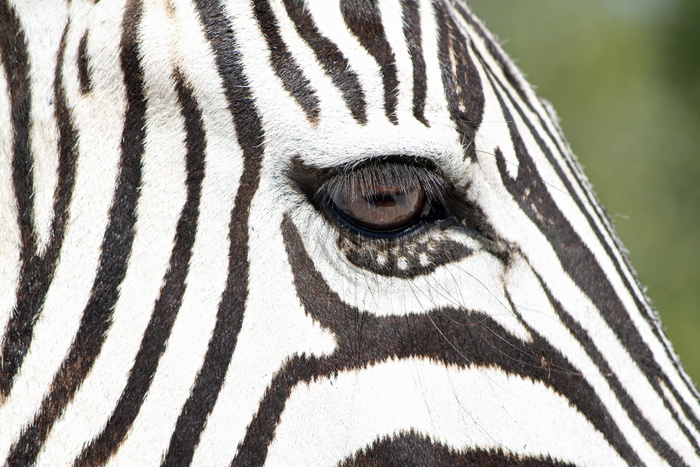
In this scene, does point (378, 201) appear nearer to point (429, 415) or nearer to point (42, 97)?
point (429, 415)

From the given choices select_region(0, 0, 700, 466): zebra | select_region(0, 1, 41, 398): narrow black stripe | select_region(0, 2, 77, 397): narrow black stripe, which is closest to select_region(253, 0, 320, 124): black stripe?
select_region(0, 0, 700, 466): zebra

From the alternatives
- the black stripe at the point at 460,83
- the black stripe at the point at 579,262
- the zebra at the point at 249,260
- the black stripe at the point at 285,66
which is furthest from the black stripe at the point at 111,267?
the black stripe at the point at 579,262

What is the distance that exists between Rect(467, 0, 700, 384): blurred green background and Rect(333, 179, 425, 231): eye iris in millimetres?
11814

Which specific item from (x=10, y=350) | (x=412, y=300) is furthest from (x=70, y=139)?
(x=412, y=300)

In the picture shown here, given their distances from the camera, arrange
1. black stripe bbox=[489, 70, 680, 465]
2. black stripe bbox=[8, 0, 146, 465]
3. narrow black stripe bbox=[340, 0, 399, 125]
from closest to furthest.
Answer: black stripe bbox=[8, 0, 146, 465]
narrow black stripe bbox=[340, 0, 399, 125]
black stripe bbox=[489, 70, 680, 465]

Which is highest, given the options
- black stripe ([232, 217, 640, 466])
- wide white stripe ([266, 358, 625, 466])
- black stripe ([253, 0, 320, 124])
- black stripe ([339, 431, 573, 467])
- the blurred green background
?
black stripe ([253, 0, 320, 124])

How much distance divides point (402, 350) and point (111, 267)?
2.55 ft

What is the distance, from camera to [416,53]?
1.87 metres

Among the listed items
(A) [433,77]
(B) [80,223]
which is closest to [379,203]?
(A) [433,77]

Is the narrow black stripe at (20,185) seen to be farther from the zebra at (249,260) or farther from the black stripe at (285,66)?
the black stripe at (285,66)

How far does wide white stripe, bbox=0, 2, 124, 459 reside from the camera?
167 cm

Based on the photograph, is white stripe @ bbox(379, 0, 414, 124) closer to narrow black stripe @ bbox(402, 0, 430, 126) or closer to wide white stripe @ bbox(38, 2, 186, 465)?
narrow black stripe @ bbox(402, 0, 430, 126)

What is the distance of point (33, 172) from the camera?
1729mm

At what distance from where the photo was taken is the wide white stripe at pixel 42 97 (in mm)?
1715
